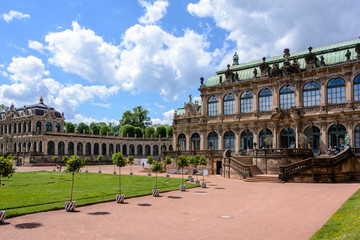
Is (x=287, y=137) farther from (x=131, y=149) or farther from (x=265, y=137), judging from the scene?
(x=131, y=149)

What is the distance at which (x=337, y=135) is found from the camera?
44.7 meters

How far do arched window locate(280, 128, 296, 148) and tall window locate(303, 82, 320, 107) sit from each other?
4.88 m

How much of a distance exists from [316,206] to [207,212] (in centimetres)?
752

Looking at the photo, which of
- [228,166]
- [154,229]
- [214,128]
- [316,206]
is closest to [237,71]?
[214,128]

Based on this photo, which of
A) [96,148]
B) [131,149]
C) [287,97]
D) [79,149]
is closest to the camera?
[287,97]

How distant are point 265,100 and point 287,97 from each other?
3.85 metres

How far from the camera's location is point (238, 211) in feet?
60.7

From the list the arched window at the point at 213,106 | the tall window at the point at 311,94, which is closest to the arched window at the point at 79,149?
the arched window at the point at 213,106

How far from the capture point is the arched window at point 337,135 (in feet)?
145

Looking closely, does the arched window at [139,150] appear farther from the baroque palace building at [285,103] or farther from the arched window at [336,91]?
the arched window at [336,91]

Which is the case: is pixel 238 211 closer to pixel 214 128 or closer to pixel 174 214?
pixel 174 214

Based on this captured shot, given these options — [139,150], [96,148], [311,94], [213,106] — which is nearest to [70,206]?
[311,94]

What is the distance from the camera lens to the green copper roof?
152 ft

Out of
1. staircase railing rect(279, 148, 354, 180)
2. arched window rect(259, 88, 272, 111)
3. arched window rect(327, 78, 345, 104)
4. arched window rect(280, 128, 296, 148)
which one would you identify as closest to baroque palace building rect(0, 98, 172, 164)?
arched window rect(259, 88, 272, 111)
